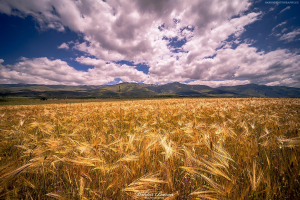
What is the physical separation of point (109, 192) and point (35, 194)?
85 cm

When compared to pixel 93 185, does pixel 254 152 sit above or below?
above

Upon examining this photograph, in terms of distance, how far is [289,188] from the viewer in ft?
3.71

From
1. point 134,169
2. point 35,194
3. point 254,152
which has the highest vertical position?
point 254,152

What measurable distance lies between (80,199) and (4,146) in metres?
2.41

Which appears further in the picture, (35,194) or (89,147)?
(89,147)

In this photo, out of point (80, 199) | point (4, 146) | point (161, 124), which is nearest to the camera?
point (80, 199)

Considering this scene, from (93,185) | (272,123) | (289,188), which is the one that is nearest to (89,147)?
(93,185)

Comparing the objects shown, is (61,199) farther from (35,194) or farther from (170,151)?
(170,151)

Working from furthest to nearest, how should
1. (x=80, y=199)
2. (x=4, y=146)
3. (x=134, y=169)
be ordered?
(x=4, y=146)
(x=134, y=169)
(x=80, y=199)

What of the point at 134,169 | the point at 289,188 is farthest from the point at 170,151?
the point at 289,188

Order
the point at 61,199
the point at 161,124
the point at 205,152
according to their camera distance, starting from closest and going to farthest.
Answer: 1. the point at 61,199
2. the point at 205,152
3. the point at 161,124

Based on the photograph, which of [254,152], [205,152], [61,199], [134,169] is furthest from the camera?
[205,152]

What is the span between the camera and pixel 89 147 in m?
1.63

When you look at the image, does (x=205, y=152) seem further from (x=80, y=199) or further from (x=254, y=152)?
(x=80, y=199)
